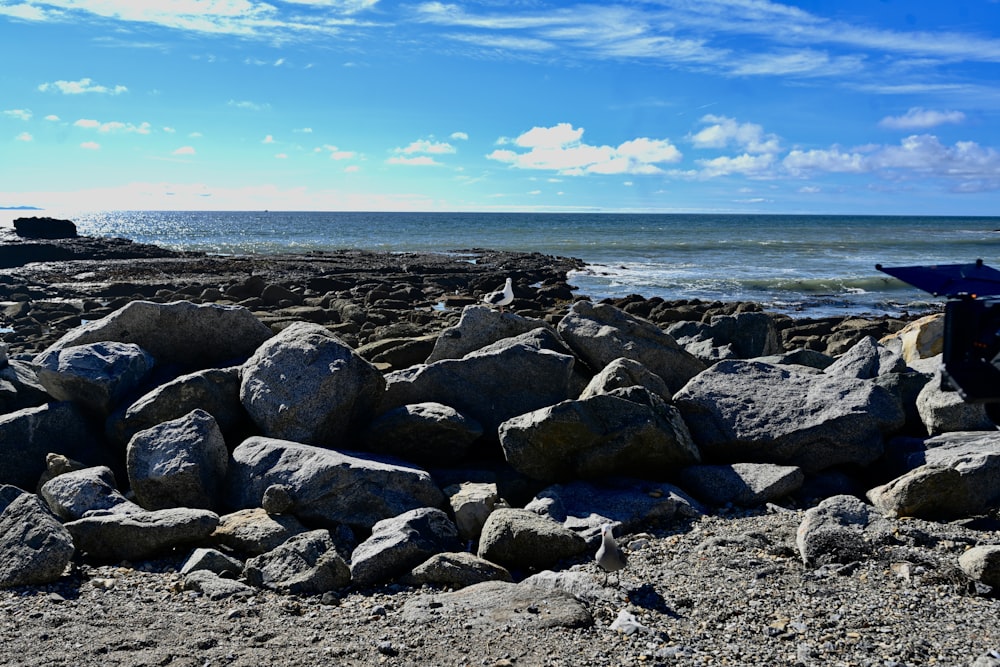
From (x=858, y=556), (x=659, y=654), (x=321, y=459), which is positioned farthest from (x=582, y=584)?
(x=321, y=459)

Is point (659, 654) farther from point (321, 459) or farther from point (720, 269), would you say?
point (720, 269)

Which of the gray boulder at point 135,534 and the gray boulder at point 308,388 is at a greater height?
the gray boulder at point 308,388

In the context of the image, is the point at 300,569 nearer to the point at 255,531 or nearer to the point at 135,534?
the point at 255,531

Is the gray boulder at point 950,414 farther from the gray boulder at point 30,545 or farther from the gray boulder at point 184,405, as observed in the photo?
the gray boulder at point 30,545

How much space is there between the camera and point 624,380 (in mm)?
8625

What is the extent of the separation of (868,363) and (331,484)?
6376 millimetres

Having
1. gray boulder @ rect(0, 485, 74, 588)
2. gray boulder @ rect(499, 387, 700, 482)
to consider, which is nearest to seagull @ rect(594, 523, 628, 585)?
gray boulder @ rect(499, 387, 700, 482)

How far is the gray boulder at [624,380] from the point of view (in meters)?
8.61

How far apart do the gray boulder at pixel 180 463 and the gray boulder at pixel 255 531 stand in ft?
1.99

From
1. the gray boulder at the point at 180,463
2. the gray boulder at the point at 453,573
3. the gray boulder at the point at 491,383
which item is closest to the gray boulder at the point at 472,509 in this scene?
the gray boulder at the point at 453,573

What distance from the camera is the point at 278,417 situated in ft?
26.9

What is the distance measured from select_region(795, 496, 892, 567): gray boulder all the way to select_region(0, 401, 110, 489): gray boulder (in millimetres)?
6702

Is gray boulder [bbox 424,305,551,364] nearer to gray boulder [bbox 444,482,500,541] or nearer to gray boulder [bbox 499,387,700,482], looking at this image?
gray boulder [bbox 499,387,700,482]

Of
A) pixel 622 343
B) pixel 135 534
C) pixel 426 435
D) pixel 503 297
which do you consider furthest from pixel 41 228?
pixel 135 534
